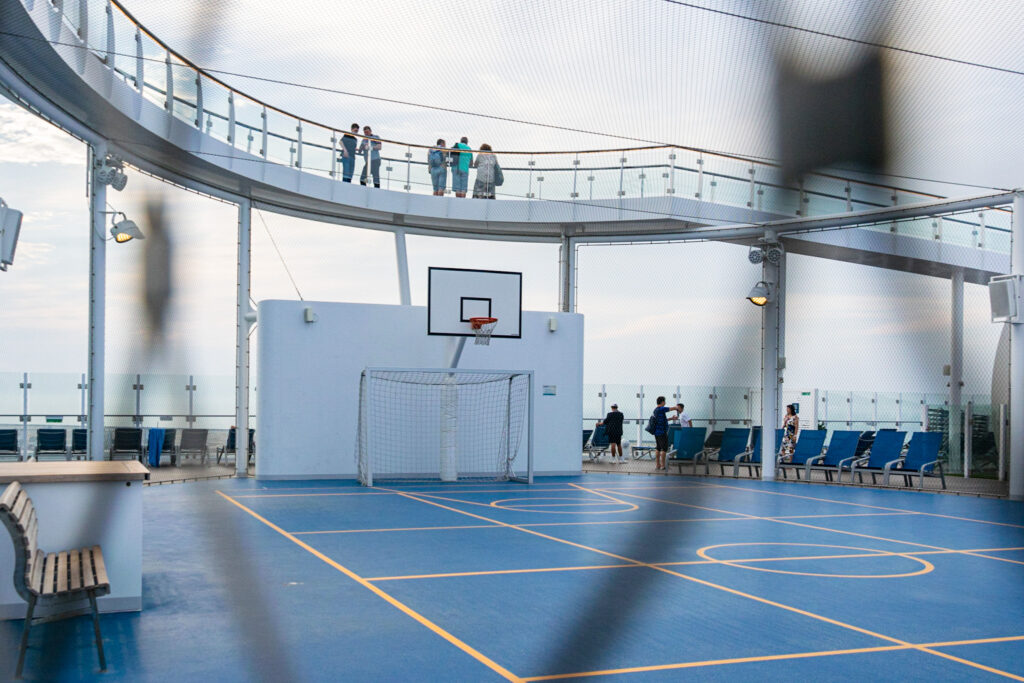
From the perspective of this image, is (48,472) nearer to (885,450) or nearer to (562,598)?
(562,598)

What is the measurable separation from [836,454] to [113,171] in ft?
57.4

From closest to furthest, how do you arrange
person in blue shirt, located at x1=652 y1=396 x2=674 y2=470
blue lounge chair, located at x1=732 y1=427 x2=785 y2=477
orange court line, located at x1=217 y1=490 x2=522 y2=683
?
person in blue shirt, located at x1=652 y1=396 x2=674 y2=470, orange court line, located at x1=217 y1=490 x2=522 y2=683, blue lounge chair, located at x1=732 y1=427 x2=785 y2=477

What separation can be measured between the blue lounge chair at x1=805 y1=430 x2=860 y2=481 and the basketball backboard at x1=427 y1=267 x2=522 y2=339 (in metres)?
6.03

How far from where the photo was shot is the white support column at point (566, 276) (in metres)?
19.8

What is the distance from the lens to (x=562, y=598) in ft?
5.34

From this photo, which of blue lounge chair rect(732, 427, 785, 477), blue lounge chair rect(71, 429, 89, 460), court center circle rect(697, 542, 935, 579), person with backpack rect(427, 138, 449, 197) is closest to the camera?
person with backpack rect(427, 138, 449, 197)

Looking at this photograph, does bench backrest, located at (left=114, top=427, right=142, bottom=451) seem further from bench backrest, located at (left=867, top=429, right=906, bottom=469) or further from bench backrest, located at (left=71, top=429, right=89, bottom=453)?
bench backrest, located at (left=867, top=429, right=906, bottom=469)

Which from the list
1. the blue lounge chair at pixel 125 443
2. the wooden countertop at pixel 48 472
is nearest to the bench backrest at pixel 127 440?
the blue lounge chair at pixel 125 443

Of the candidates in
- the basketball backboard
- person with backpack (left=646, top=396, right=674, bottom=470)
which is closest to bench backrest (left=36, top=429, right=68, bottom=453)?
the basketball backboard

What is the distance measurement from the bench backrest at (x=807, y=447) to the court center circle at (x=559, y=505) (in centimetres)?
568

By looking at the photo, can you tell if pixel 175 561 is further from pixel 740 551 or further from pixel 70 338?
pixel 70 338

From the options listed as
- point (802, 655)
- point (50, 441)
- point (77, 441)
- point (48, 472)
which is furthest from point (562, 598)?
point (50, 441)

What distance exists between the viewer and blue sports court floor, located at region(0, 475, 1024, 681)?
1027mm

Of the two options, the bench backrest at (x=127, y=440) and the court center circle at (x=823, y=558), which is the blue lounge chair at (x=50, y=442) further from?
the bench backrest at (x=127, y=440)
